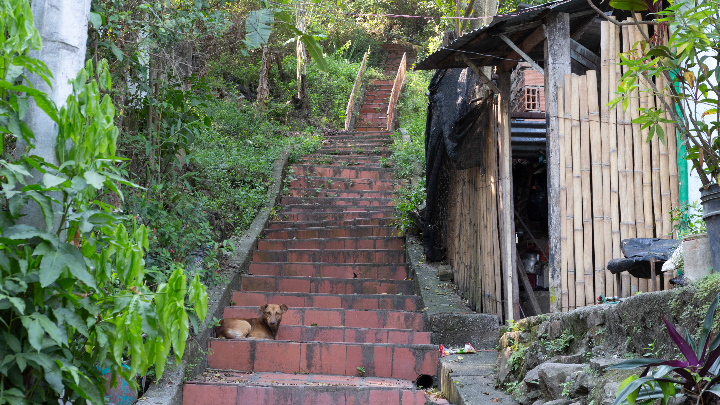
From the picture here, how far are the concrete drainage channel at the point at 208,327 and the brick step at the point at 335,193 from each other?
1.17 ft

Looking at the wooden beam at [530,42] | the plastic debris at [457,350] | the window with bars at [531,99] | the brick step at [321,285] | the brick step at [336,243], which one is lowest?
the plastic debris at [457,350]

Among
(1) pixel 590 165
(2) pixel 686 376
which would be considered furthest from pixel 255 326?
(2) pixel 686 376

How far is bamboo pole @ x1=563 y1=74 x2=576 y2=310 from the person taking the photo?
4.55 metres

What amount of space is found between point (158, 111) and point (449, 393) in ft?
10.7

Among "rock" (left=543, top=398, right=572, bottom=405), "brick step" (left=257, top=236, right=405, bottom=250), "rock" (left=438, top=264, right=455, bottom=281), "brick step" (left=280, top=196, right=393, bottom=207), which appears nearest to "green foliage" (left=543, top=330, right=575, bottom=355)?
"rock" (left=543, top=398, right=572, bottom=405)

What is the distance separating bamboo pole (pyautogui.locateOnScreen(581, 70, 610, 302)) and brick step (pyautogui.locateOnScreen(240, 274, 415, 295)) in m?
3.01

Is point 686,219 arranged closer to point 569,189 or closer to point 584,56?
point 569,189

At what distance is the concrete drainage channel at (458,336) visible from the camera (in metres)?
4.16

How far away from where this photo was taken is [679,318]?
99.1 inches

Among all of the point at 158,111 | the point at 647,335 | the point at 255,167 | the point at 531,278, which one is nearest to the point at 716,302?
the point at 647,335

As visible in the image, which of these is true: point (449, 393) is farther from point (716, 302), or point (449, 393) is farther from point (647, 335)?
point (716, 302)

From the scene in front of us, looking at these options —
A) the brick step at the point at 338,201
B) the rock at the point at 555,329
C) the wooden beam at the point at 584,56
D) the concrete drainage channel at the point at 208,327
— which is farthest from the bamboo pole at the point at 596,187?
the brick step at the point at 338,201

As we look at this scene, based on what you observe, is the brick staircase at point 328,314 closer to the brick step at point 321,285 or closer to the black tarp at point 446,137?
the brick step at point 321,285

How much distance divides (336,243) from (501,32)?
439 centimetres
